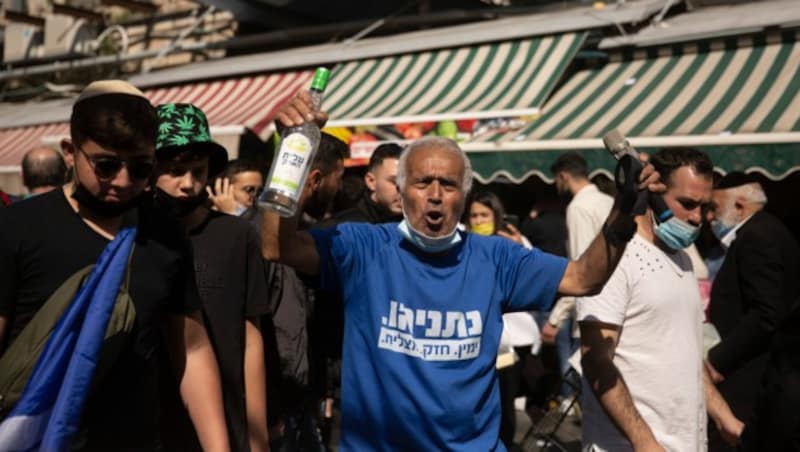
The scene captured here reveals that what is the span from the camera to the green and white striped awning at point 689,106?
7488 mm

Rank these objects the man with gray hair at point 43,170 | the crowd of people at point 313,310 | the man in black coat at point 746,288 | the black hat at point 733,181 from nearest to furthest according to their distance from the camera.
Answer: the crowd of people at point 313,310 < the man in black coat at point 746,288 < the man with gray hair at point 43,170 < the black hat at point 733,181

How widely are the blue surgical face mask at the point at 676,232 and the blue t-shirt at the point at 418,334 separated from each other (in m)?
0.68

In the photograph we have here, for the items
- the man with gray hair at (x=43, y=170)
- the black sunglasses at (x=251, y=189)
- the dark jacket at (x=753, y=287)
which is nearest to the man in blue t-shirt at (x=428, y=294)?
the dark jacket at (x=753, y=287)

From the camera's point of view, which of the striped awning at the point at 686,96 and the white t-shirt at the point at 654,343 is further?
the striped awning at the point at 686,96

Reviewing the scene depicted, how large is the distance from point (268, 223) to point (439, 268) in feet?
1.92

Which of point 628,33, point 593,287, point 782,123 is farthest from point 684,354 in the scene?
point 628,33

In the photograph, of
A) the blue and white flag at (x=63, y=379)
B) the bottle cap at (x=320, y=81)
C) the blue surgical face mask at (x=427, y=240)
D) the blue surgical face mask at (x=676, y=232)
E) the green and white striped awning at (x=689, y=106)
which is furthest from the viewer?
the green and white striped awning at (x=689, y=106)

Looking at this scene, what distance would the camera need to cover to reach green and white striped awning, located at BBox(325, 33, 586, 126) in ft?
31.3

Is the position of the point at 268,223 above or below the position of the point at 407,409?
above

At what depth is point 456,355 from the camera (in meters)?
2.89

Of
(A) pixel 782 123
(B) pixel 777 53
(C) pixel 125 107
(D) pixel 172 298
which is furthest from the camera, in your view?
(B) pixel 777 53

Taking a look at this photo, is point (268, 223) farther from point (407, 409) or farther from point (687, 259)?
point (687, 259)

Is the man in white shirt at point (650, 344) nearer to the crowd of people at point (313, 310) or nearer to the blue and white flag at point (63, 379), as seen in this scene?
the crowd of people at point (313, 310)

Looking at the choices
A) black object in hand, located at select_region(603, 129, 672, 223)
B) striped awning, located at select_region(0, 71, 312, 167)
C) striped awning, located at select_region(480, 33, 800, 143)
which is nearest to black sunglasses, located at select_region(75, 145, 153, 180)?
black object in hand, located at select_region(603, 129, 672, 223)
